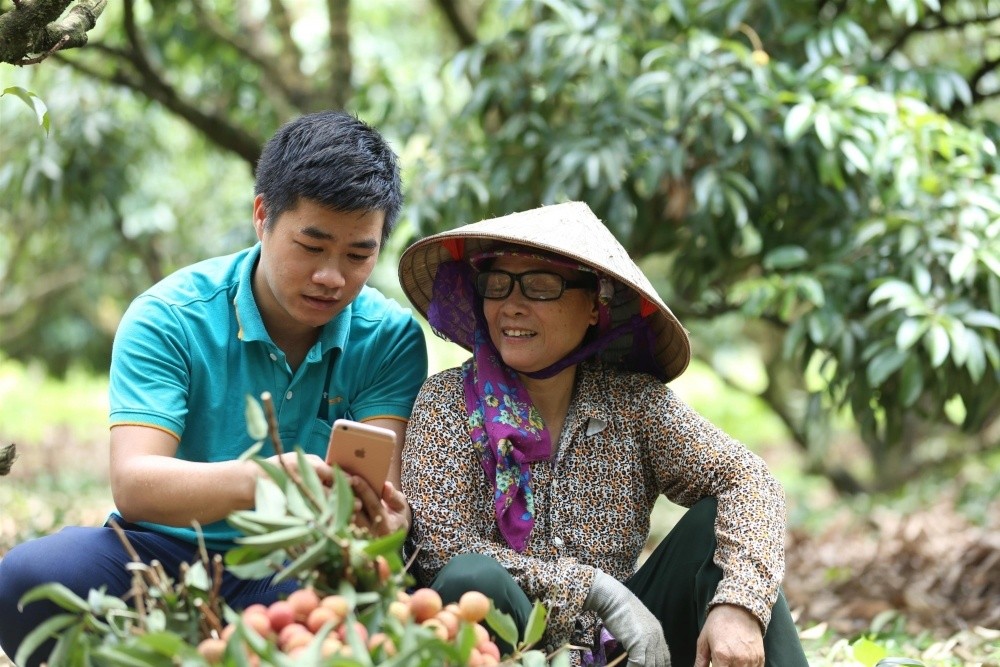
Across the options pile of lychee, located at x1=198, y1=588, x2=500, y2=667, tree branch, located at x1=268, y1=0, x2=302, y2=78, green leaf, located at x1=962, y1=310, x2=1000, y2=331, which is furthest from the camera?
tree branch, located at x1=268, y1=0, x2=302, y2=78

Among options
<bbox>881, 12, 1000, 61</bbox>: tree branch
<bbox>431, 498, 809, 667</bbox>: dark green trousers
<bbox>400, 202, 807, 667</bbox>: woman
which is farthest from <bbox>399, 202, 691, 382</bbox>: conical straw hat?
<bbox>881, 12, 1000, 61</bbox>: tree branch

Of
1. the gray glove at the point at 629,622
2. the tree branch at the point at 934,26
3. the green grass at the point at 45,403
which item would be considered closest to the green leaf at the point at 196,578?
the gray glove at the point at 629,622

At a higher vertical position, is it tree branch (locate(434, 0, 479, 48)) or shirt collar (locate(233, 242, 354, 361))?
tree branch (locate(434, 0, 479, 48))

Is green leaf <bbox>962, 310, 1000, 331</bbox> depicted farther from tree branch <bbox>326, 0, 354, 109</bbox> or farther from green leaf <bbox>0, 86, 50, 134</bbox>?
tree branch <bbox>326, 0, 354, 109</bbox>

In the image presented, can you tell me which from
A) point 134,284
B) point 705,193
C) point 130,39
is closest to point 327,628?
point 705,193

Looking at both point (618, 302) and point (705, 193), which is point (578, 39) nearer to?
point (705, 193)

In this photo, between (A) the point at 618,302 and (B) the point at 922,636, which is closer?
(A) the point at 618,302

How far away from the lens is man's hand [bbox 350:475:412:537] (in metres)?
1.92

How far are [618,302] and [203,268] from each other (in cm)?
91

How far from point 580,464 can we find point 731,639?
489 mm

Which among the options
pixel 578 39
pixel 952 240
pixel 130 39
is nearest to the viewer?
pixel 952 240

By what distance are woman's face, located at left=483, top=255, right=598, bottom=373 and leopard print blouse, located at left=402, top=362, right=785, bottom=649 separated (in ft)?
0.42

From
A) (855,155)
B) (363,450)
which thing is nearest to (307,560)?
(363,450)

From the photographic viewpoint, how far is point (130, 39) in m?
4.28
